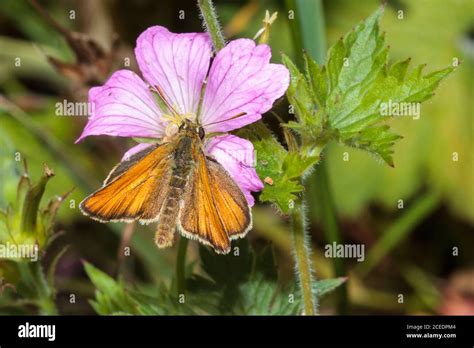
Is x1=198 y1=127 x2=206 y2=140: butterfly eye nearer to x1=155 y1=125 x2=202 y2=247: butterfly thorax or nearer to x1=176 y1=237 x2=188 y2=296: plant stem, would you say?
x1=155 y1=125 x2=202 y2=247: butterfly thorax

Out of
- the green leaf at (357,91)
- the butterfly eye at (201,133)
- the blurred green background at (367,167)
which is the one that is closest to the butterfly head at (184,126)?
the butterfly eye at (201,133)

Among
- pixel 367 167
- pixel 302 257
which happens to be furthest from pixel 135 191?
pixel 367 167

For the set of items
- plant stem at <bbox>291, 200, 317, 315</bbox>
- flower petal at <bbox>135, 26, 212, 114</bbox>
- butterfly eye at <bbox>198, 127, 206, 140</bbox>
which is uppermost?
flower petal at <bbox>135, 26, 212, 114</bbox>

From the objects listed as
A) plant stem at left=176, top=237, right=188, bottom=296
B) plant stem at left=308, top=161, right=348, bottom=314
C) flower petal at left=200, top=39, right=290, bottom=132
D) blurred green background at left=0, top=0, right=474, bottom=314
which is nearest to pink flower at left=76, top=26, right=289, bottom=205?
flower petal at left=200, top=39, right=290, bottom=132

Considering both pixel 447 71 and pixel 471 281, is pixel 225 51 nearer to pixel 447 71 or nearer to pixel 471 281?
pixel 447 71

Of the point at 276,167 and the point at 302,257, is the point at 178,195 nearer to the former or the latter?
the point at 276,167

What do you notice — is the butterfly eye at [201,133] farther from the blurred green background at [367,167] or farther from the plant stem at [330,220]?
the blurred green background at [367,167]
